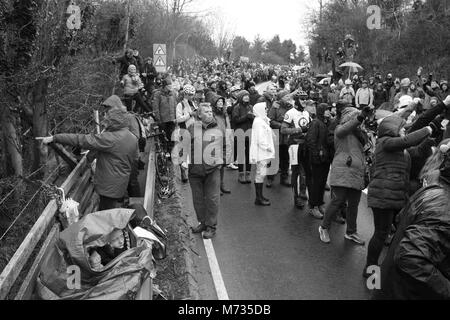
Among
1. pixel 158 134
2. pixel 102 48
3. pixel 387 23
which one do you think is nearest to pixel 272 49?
pixel 387 23

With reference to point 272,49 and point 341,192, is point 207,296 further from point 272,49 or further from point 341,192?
point 272,49

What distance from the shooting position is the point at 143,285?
13.6 feet

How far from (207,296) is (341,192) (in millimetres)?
2358

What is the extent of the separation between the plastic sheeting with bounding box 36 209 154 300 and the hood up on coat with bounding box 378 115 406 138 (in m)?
2.94

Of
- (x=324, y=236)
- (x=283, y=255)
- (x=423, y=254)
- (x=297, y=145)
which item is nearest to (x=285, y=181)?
(x=297, y=145)

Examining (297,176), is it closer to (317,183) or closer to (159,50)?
(317,183)

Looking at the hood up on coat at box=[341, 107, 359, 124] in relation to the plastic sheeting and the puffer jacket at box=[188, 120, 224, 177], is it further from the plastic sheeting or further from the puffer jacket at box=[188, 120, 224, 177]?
the plastic sheeting

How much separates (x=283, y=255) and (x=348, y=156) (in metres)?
1.59

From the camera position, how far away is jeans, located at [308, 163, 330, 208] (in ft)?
24.9

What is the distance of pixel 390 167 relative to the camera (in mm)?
5402

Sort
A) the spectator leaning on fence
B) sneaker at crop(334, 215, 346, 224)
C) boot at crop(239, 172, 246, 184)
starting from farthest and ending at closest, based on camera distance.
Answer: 1. boot at crop(239, 172, 246, 184)
2. sneaker at crop(334, 215, 346, 224)
3. the spectator leaning on fence

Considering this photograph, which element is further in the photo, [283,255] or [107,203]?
[283,255]

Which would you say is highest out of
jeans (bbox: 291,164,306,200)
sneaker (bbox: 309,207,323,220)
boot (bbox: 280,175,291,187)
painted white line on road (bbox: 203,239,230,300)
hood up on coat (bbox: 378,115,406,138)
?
hood up on coat (bbox: 378,115,406,138)

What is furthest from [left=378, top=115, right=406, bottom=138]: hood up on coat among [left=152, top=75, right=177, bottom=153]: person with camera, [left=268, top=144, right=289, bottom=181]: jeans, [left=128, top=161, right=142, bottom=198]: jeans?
[left=152, top=75, right=177, bottom=153]: person with camera
